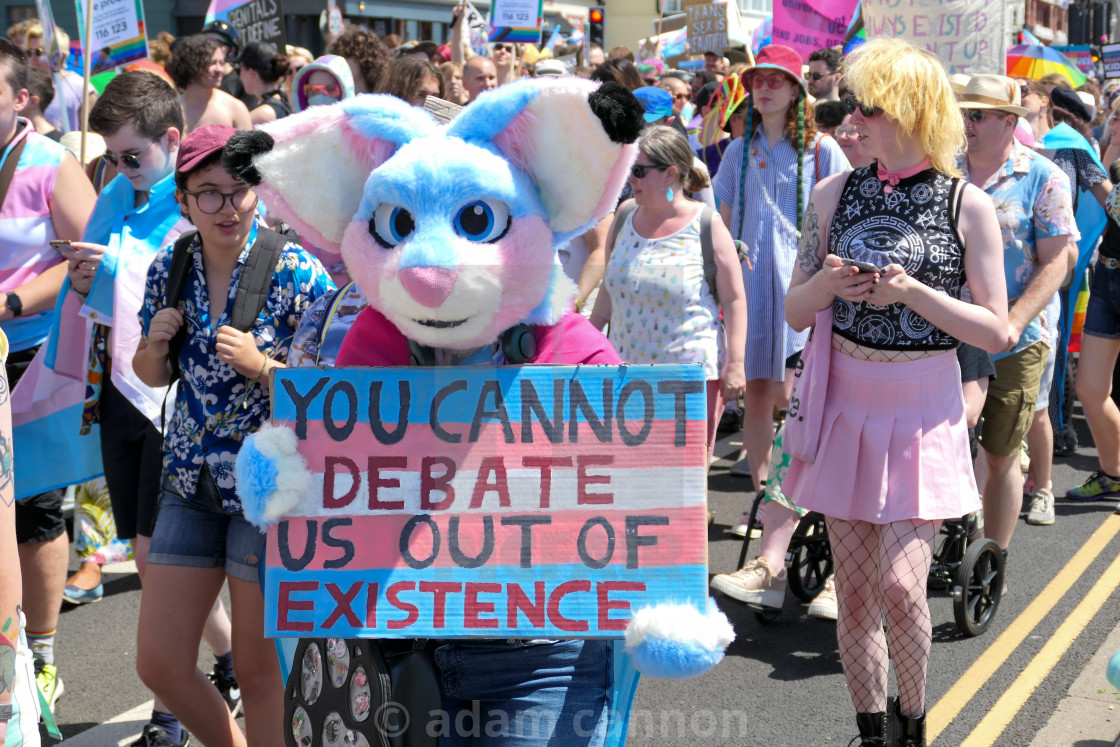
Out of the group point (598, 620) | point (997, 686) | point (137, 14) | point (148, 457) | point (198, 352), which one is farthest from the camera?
point (137, 14)

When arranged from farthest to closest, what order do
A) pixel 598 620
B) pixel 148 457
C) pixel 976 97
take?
pixel 976 97
pixel 148 457
pixel 598 620

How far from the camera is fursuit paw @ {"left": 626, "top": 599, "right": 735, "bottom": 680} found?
2.08 m

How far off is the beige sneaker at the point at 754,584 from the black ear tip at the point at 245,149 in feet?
9.60

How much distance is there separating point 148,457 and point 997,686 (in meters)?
3.13

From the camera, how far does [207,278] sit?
10.8 ft

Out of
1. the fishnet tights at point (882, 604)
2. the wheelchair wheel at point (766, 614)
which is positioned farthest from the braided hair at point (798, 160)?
the fishnet tights at point (882, 604)

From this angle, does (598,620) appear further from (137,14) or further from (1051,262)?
(137,14)

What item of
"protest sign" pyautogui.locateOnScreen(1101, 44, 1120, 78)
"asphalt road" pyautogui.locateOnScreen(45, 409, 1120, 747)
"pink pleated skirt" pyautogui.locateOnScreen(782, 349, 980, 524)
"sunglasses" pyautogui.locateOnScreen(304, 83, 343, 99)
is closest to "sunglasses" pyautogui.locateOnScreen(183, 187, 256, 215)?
"pink pleated skirt" pyautogui.locateOnScreen(782, 349, 980, 524)

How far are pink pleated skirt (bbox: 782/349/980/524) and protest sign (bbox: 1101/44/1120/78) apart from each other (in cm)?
1712

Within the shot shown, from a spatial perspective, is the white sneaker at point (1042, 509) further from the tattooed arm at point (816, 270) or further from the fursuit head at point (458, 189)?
the fursuit head at point (458, 189)

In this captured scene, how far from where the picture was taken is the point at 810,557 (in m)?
5.11

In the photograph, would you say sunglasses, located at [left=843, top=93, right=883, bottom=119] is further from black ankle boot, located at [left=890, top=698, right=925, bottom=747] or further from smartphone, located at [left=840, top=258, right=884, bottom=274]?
black ankle boot, located at [left=890, top=698, right=925, bottom=747]

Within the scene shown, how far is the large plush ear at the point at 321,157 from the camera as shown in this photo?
241 cm

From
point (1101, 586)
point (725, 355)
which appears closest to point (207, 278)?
point (725, 355)
